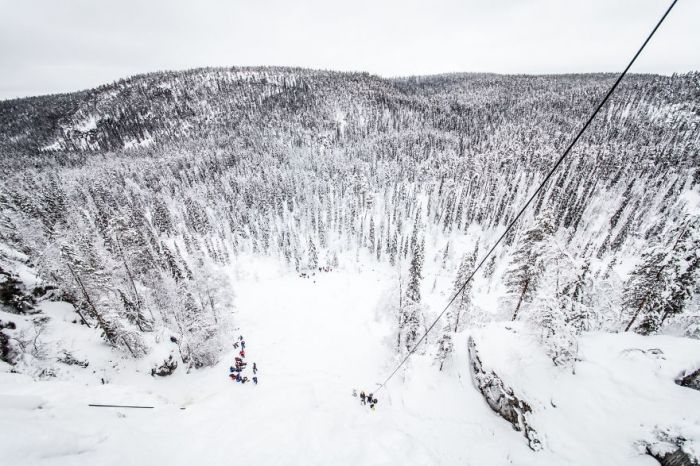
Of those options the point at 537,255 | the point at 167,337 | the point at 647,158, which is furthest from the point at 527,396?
the point at 647,158

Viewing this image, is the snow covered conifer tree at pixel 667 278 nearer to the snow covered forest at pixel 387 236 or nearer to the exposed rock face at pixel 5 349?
the snow covered forest at pixel 387 236

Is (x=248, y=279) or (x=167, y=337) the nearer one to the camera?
(x=167, y=337)

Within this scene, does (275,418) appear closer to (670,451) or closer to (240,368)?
(240,368)

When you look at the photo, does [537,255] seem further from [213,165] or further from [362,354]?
[213,165]

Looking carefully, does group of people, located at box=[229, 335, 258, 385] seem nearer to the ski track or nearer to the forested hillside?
the ski track

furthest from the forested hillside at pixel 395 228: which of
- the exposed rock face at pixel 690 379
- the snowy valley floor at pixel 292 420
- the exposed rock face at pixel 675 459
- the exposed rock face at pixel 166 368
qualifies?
the exposed rock face at pixel 675 459

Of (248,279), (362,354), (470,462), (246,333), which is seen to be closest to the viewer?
(470,462)
